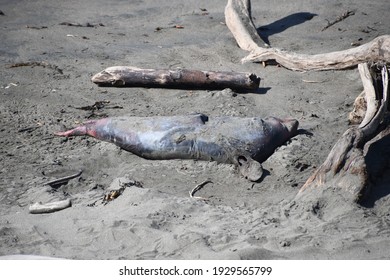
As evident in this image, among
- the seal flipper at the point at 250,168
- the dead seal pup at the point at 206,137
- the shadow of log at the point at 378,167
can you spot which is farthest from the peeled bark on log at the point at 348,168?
the dead seal pup at the point at 206,137

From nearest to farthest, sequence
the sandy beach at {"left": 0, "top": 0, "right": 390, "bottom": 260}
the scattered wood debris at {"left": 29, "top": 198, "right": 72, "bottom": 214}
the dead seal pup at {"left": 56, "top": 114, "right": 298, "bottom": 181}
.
Answer: the sandy beach at {"left": 0, "top": 0, "right": 390, "bottom": 260} → the scattered wood debris at {"left": 29, "top": 198, "right": 72, "bottom": 214} → the dead seal pup at {"left": 56, "top": 114, "right": 298, "bottom": 181}

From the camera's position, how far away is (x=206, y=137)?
5.61 m

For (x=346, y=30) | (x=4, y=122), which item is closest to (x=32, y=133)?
(x=4, y=122)

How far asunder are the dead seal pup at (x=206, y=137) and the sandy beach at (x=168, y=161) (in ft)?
0.27

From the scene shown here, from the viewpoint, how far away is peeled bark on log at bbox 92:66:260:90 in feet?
22.9

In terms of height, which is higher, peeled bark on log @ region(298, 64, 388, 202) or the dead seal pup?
peeled bark on log @ region(298, 64, 388, 202)

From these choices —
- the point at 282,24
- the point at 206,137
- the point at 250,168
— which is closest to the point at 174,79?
the point at 206,137

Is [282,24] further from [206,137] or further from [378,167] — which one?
[378,167]

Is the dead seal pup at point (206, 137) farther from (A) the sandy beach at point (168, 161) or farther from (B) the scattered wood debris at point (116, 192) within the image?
(B) the scattered wood debris at point (116, 192)

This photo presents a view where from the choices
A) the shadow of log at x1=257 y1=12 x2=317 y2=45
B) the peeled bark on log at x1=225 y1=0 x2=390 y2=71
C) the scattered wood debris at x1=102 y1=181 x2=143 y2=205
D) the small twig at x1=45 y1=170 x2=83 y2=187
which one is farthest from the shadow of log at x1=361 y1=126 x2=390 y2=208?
the shadow of log at x1=257 y1=12 x2=317 y2=45

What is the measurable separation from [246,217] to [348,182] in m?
0.75

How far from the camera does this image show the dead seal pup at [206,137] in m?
5.59

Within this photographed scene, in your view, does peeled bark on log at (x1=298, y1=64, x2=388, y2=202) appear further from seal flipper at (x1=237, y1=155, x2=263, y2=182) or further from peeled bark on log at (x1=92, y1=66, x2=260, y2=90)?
peeled bark on log at (x1=92, y1=66, x2=260, y2=90)

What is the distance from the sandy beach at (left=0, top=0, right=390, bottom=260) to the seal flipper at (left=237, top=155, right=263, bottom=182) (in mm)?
48
